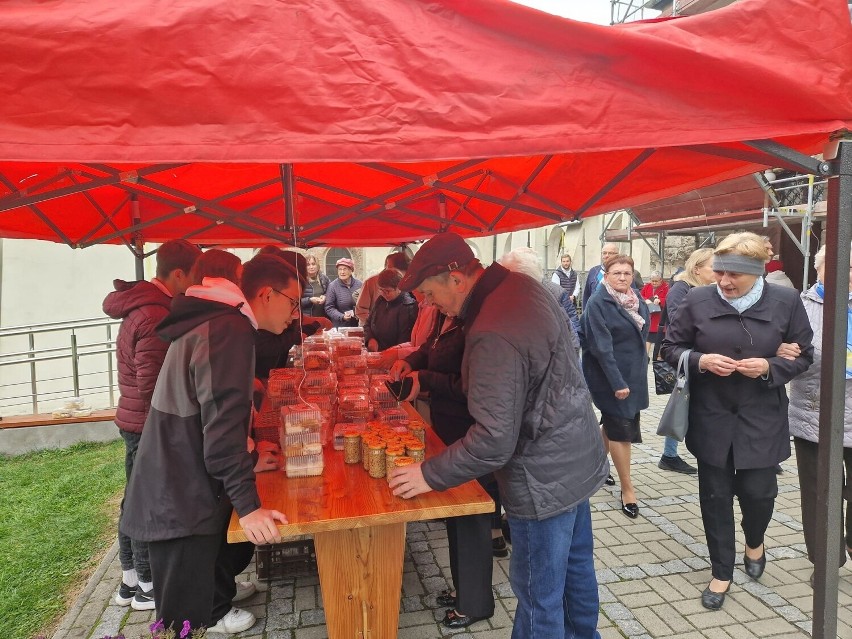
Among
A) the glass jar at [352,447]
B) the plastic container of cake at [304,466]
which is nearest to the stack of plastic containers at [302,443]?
the plastic container of cake at [304,466]

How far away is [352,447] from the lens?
2.42 m

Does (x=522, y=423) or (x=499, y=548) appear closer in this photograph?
(x=522, y=423)

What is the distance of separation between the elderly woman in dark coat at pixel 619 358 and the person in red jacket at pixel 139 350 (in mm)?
2843

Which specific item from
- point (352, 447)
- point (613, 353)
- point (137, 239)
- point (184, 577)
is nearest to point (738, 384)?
point (613, 353)

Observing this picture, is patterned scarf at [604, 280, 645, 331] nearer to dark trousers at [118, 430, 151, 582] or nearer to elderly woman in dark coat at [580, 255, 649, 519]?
elderly woman in dark coat at [580, 255, 649, 519]

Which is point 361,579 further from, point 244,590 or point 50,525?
point 50,525

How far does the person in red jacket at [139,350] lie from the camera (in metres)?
2.78

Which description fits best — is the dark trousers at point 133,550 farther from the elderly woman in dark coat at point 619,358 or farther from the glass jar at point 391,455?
the elderly woman in dark coat at point 619,358

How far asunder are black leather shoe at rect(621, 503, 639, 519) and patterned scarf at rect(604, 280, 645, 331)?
4.47 ft

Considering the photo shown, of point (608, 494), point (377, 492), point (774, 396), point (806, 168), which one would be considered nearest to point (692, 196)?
point (608, 494)

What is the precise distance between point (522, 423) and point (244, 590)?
218 centimetres

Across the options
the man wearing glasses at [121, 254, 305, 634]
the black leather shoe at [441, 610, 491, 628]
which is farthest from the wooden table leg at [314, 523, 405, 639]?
the black leather shoe at [441, 610, 491, 628]

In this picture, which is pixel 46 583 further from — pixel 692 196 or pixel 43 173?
pixel 692 196

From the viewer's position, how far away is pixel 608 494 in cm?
454
